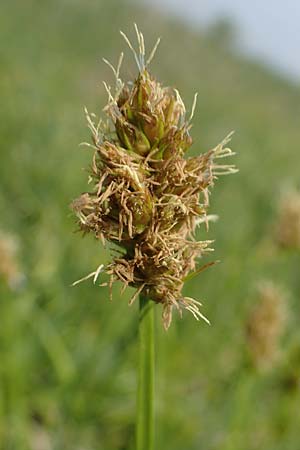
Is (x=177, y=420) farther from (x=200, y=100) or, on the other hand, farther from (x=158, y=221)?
(x=200, y=100)

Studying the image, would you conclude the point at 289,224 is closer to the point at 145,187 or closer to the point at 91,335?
the point at 91,335

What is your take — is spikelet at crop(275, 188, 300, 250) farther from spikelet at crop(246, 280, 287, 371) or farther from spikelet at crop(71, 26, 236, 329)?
spikelet at crop(71, 26, 236, 329)

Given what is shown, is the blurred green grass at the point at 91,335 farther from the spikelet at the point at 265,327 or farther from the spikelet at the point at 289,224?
the spikelet at the point at 289,224

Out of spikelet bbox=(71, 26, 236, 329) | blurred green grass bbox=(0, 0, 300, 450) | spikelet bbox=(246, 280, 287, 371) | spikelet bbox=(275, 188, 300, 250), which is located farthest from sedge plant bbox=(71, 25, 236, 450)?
spikelet bbox=(275, 188, 300, 250)

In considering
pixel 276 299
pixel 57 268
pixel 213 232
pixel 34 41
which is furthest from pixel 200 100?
pixel 276 299

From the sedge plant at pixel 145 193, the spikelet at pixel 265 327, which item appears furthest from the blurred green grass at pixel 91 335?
the sedge plant at pixel 145 193
